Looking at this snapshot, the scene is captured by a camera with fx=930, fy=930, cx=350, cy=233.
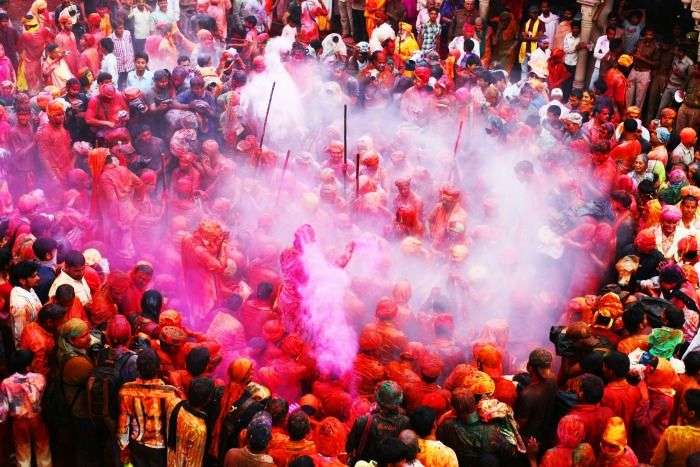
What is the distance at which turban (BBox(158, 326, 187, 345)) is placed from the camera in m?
6.64

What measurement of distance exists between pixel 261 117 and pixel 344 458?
6499 mm

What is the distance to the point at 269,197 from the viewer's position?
9.93 metres

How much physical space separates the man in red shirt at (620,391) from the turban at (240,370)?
7.87 ft

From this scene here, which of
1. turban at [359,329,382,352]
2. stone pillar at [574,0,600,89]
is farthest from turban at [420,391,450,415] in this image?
stone pillar at [574,0,600,89]

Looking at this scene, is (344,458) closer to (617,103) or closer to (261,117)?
(261,117)

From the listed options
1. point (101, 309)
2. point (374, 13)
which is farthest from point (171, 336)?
point (374, 13)

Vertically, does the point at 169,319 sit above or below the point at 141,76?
below

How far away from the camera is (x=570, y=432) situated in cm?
589

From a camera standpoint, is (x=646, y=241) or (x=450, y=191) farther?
(x=450, y=191)

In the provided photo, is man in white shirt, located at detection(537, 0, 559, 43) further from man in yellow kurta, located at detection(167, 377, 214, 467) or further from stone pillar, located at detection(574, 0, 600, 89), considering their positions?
man in yellow kurta, located at detection(167, 377, 214, 467)

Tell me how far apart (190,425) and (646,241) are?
15.5 feet

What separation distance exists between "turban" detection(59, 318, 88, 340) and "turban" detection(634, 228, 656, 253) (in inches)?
197

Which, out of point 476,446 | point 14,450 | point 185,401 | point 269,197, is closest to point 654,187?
point 269,197

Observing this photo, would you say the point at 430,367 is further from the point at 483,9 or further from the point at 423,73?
the point at 483,9
